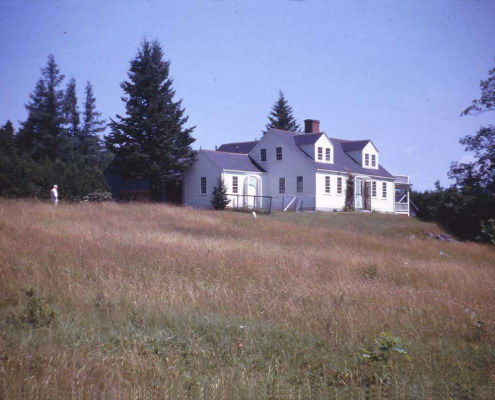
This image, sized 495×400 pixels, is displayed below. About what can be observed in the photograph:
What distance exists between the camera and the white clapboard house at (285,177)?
37562 mm

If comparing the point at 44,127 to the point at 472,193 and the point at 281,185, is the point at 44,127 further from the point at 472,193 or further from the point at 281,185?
the point at 472,193

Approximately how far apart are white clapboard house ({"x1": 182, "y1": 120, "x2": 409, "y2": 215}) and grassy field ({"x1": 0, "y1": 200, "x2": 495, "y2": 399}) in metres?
23.4

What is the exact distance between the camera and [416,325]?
7543 mm

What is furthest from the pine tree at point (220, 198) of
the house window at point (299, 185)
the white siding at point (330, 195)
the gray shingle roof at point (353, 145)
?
the gray shingle roof at point (353, 145)

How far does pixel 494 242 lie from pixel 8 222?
2229cm

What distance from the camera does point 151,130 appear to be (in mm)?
37469

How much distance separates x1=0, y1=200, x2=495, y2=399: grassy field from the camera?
5.28 metres

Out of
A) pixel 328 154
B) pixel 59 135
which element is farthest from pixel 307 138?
pixel 59 135

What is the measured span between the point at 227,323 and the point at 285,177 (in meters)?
32.5

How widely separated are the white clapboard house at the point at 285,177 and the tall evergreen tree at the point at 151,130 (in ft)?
6.75

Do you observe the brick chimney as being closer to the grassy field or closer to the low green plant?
the grassy field

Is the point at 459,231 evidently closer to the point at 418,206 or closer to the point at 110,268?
the point at 418,206

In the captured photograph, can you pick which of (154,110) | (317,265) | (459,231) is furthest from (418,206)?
(317,265)

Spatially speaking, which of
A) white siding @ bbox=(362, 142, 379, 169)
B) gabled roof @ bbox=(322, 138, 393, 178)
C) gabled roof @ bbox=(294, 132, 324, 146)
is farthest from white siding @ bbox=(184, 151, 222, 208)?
white siding @ bbox=(362, 142, 379, 169)
